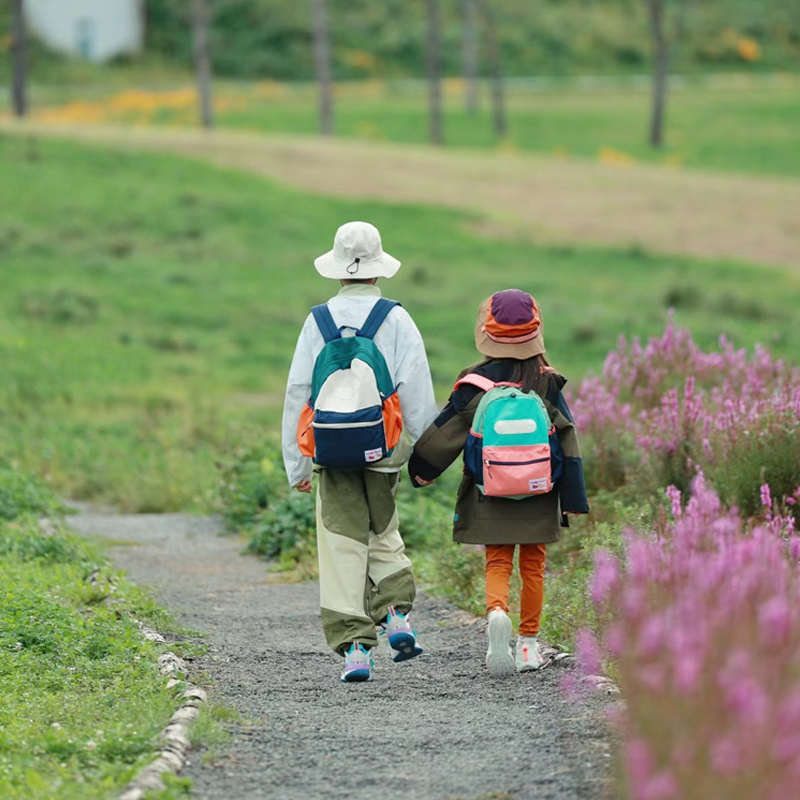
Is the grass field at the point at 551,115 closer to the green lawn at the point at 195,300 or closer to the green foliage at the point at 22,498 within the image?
the green lawn at the point at 195,300

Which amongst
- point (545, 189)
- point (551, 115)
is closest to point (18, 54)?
point (545, 189)

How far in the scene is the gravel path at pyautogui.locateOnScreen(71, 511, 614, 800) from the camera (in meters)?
5.08

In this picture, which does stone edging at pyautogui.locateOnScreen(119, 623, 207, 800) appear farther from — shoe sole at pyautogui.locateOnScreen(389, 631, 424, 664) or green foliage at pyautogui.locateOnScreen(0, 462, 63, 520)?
green foliage at pyautogui.locateOnScreen(0, 462, 63, 520)

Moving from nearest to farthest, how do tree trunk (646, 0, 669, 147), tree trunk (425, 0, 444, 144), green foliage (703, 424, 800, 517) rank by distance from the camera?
1. green foliage (703, 424, 800, 517)
2. tree trunk (425, 0, 444, 144)
3. tree trunk (646, 0, 669, 147)

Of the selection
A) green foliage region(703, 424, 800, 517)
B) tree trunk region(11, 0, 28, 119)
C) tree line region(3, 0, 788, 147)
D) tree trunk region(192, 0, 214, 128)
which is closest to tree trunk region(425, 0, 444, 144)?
tree line region(3, 0, 788, 147)

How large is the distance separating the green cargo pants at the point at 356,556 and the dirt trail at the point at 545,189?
82.3 feet

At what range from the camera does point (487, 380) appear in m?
6.82

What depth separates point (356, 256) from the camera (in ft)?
22.7

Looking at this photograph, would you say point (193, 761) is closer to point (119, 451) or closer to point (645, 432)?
point (645, 432)

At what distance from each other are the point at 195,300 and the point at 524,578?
19.3 meters

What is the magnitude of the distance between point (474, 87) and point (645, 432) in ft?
178

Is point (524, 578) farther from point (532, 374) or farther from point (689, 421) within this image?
point (689, 421)

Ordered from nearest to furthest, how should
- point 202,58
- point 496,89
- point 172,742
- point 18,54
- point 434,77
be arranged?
point 172,742 → point 18,54 → point 202,58 → point 434,77 → point 496,89

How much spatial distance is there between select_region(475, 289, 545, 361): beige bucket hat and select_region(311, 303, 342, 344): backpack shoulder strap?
63 cm
